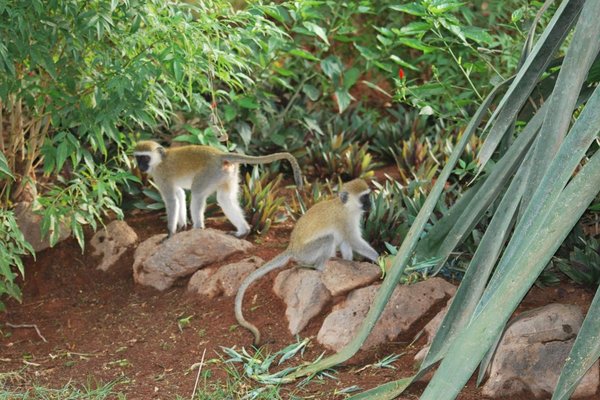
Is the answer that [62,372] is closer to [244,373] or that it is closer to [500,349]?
[244,373]

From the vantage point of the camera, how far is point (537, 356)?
4.91 m

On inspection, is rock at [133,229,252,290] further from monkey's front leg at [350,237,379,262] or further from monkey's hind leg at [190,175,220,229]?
monkey's front leg at [350,237,379,262]

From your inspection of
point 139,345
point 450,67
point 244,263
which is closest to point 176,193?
point 244,263

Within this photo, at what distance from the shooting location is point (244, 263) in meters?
6.88

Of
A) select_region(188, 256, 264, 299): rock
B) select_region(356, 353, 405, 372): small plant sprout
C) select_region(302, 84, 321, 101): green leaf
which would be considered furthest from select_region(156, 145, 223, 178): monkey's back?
select_region(356, 353, 405, 372): small plant sprout

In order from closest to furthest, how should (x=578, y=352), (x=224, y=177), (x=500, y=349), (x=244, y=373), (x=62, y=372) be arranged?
1. (x=578, y=352)
2. (x=500, y=349)
3. (x=244, y=373)
4. (x=62, y=372)
5. (x=224, y=177)

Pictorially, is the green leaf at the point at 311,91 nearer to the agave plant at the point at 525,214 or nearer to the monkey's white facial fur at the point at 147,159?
the monkey's white facial fur at the point at 147,159

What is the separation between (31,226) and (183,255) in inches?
55.8

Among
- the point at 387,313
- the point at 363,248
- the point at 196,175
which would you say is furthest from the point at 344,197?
the point at 196,175

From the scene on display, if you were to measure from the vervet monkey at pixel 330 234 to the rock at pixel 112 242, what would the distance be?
162cm

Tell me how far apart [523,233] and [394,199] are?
431 centimetres

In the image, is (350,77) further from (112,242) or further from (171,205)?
(112,242)

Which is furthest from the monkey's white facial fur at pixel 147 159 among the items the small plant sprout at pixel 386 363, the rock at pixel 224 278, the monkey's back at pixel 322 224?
the small plant sprout at pixel 386 363

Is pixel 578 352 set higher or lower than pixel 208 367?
higher
